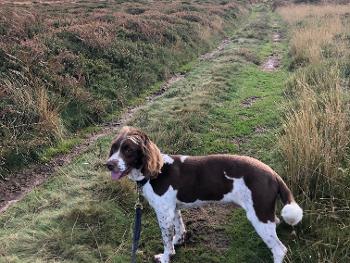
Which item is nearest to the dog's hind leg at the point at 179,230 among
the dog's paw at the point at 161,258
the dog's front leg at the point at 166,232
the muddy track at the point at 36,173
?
the dog's front leg at the point at 166,232

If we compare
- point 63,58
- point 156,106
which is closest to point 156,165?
point 156,106

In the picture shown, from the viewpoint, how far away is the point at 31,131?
8.12 metres

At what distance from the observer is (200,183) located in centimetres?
444

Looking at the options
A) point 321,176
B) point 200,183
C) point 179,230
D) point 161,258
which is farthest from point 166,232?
point 321,176

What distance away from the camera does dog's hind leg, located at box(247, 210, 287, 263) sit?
4109mm

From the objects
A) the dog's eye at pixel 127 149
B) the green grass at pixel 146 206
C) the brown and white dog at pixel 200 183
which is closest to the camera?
the brown and white dog at pixel 200 183

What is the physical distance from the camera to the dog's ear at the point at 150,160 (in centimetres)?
424

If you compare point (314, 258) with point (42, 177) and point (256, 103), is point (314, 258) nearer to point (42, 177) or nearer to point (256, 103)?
point (42, 177)

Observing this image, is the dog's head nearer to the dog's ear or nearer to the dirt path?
the dog's ear

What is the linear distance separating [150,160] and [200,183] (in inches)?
23.8

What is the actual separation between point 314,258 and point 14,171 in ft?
17.0

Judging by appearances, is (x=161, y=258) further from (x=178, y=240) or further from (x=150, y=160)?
(x=150, y=160)

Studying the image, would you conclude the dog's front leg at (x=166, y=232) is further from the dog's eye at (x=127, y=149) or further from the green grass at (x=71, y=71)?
the green grass at (x=71, y=71)

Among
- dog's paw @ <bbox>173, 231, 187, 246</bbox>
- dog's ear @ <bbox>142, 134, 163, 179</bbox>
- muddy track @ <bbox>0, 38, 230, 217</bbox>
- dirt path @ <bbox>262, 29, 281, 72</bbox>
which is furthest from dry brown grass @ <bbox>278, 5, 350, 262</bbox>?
dirt path @ <bbox>262, 29, 281, 72</bbox>
